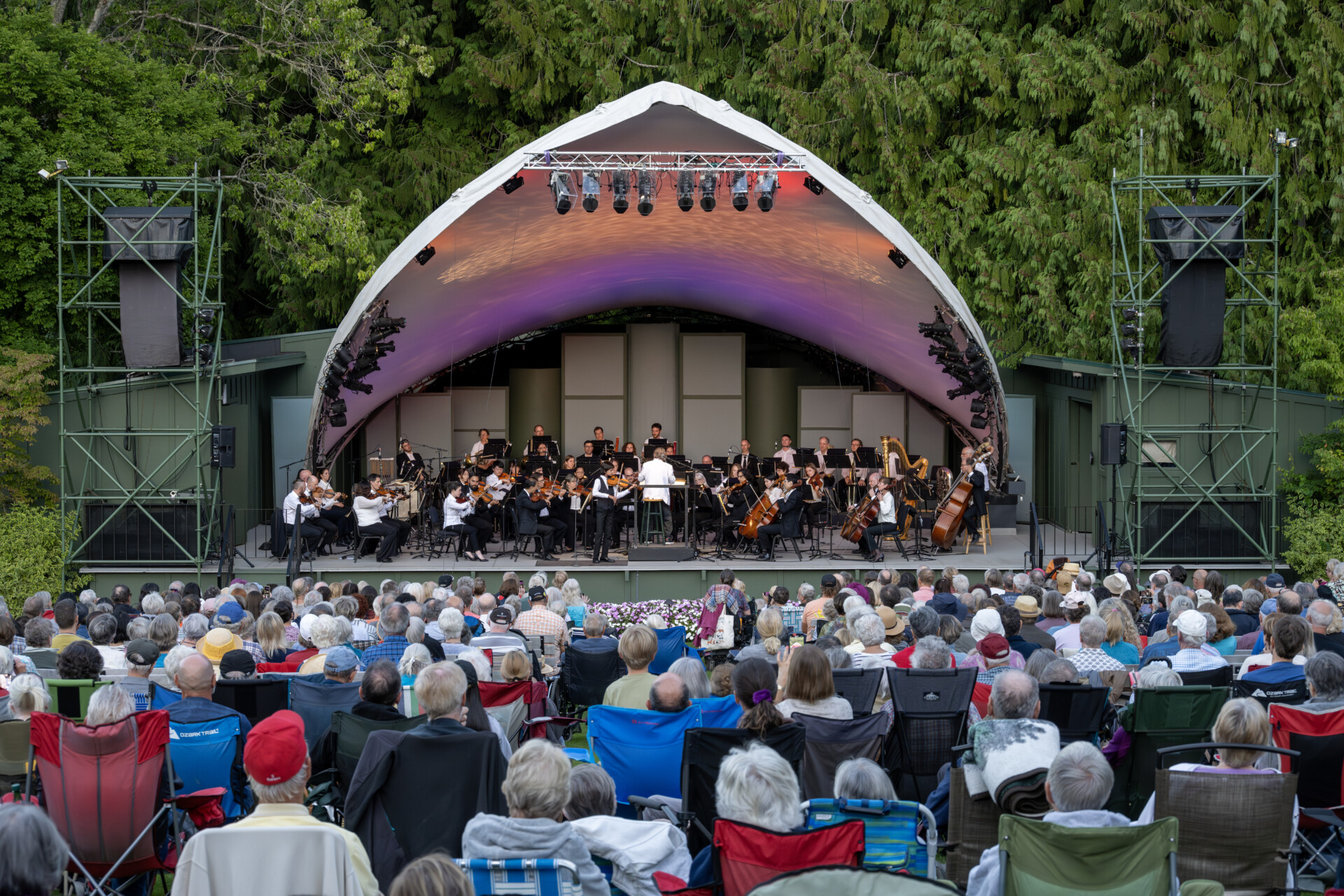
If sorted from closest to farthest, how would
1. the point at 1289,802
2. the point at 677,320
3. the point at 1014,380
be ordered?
1. the point at 1289,802
2. the point at 1014,380
3. the point at 677,320

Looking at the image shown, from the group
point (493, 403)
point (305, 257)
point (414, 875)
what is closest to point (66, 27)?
point (305, 257)

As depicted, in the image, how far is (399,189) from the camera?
23984mm

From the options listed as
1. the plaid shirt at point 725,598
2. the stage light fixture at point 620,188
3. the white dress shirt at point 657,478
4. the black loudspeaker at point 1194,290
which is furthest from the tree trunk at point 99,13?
the black loudspeaker at point 1194,290

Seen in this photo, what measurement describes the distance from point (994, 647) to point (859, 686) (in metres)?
0.83

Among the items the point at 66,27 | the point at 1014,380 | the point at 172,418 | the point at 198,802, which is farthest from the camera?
the point at 1014,380

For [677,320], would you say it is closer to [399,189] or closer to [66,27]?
[399,189]

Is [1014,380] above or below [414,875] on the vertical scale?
above

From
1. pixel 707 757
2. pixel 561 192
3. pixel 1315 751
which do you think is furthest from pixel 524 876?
pixel 561 192

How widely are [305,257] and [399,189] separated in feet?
10.2

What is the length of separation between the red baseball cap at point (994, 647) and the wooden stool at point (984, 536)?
9.73 m

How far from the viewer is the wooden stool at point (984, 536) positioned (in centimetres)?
1650

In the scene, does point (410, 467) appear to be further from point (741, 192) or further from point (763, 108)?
point (763, 108)

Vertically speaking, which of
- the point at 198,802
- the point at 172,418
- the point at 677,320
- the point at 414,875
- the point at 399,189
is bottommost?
the point at 198,802

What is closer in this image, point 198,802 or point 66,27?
point 198,802
